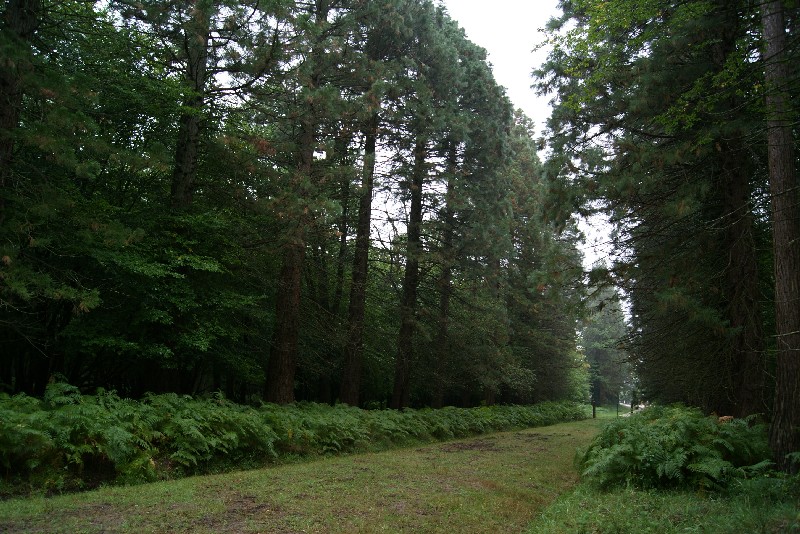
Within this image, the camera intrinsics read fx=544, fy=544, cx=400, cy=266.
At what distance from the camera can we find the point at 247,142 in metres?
12.6

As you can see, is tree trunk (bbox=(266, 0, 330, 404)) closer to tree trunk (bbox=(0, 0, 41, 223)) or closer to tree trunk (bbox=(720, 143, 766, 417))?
tree trunk (bbox=(0, 0, 41, 223))

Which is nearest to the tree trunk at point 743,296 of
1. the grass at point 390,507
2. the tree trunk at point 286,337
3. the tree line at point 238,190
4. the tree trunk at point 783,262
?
the tree trunk at point 783,262

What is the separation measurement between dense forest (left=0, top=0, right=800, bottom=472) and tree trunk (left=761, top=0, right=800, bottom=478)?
0.03 meters

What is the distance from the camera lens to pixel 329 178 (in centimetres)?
1299

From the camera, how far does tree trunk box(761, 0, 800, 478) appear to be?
260 inches

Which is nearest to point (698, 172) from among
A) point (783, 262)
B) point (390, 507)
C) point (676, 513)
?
A: point (783, 262)

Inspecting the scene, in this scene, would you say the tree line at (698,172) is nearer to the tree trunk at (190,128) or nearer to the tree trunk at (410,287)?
the tree trunk at (410,287)

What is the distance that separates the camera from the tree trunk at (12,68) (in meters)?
7.81

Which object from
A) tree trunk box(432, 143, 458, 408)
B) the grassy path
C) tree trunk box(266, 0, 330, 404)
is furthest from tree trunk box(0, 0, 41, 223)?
tree trunk box(432, 143, 458, 408)

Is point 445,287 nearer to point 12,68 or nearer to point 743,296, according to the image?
point 743,296

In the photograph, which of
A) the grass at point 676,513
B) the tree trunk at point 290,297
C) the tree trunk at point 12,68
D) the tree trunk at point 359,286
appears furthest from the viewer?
the tree trunk at point 359,286

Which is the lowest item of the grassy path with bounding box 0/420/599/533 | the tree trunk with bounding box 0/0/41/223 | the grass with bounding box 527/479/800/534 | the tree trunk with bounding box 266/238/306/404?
the grassy path with bounding box 0/420/599/533

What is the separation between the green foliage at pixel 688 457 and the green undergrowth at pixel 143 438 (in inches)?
204

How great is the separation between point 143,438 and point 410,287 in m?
11.2
